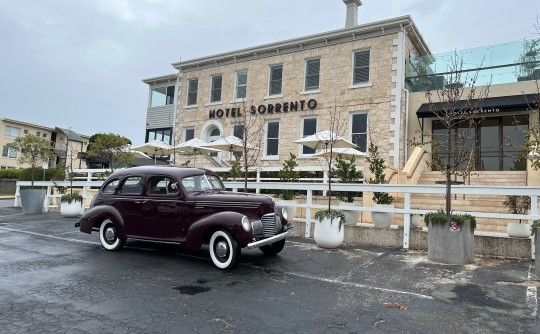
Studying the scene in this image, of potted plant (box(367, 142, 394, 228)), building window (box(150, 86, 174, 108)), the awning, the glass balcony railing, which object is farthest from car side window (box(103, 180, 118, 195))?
building window (box(150, 86, 174, 108))

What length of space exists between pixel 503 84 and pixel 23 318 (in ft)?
55.2

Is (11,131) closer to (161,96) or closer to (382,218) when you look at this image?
(161,96)

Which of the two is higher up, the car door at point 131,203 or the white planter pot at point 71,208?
the car door at point 131,203

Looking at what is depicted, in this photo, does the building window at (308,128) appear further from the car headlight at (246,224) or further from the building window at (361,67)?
the car headlight at (246,224)

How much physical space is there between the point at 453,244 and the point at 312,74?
13.7m

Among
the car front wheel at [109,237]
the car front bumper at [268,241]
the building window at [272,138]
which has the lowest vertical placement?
the car front wheel at [109,237]

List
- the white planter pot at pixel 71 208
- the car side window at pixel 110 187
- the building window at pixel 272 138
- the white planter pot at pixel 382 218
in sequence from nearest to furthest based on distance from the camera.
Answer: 1. the car side window at pixel 110 187
2. the white planter pot at pixel 382 218
3. the white planter pot at pixel 71 208
4. the building window at pixel 272 138

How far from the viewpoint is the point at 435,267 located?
21.1ft

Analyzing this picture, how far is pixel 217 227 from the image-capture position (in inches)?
255

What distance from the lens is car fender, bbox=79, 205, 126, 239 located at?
767cm

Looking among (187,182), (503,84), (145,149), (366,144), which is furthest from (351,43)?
(187,182)

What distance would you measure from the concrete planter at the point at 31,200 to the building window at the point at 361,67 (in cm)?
1466

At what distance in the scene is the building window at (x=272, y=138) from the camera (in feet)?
64.0

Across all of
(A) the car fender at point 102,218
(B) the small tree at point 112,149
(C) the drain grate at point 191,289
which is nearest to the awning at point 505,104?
(A) the car fender at point 102,218
